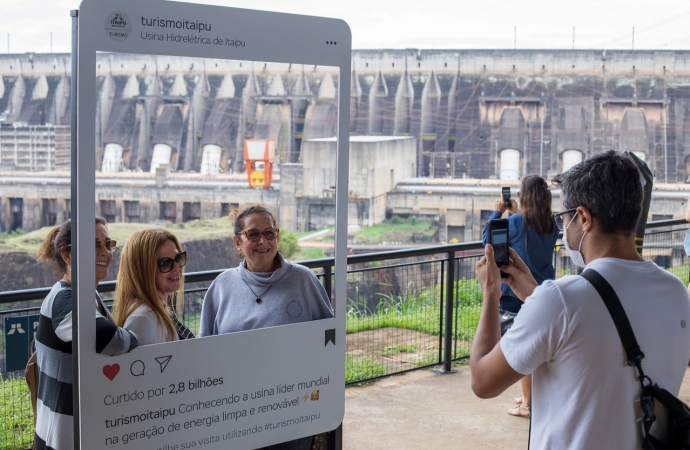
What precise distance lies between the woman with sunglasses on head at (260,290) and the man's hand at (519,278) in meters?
0.72

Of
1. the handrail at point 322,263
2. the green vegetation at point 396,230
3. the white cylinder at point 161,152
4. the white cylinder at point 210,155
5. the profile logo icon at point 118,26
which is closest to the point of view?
the profile logo icon at point 118,26

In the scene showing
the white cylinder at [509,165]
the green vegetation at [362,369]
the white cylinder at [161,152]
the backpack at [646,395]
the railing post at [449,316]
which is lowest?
the green vegetation at [362,369]

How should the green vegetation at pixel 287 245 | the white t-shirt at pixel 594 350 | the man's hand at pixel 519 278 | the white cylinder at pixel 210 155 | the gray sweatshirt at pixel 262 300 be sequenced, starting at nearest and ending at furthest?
the white t-shirt at pixel 594 350, the man's hand at pixel 519 278, the gray sweatshirt at pixel 262 300, the green vegetation at pixel 287 245, the white cylinder at pixel 210 155

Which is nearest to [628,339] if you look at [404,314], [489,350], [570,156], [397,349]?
[489,350]

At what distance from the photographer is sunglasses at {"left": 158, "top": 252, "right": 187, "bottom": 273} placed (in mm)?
2320

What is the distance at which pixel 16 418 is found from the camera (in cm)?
400

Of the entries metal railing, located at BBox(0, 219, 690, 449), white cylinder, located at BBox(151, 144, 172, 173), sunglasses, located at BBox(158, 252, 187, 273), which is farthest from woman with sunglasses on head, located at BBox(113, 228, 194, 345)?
white cylinder, located at BBox(151, 144, 172, 173)

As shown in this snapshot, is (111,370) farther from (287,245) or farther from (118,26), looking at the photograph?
(118,26)

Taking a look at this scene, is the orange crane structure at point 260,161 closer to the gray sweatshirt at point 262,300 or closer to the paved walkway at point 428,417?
the gray sweatshirt at point 262,300

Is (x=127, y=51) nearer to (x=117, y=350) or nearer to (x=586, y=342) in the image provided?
(x=117, y=350)

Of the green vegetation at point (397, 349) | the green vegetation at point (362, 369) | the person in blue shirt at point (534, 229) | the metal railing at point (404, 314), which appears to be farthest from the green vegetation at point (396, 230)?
the person in blue shirt at point (534, 229)

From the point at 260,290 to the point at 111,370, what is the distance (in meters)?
0.60

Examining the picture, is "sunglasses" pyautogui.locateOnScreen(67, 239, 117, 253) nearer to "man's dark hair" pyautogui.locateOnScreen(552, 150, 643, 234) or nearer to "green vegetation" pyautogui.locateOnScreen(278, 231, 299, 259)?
"green vegetation" pyautogui.locateOnScreen(278, 231, 299, 259)

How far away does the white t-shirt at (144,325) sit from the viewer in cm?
225
